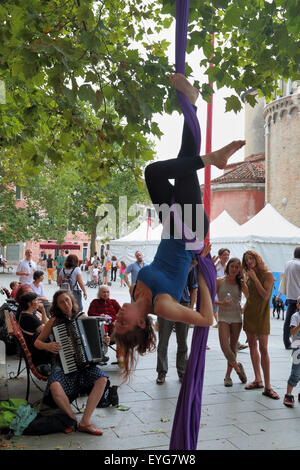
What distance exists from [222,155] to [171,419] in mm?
3364

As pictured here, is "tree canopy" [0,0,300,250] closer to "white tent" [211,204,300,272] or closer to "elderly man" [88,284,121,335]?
"elderly man" [88,284,121,335]

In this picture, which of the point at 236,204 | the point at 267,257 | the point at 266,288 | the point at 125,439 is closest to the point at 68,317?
the point at 125,439

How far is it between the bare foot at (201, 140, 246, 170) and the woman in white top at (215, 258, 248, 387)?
3.70 meters

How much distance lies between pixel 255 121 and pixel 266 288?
1223 inches

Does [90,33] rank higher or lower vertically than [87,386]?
higher

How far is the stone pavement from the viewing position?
4.32m

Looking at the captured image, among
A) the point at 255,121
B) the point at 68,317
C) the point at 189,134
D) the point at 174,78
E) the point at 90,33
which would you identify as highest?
the point at 255,121

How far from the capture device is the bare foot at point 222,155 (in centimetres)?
277

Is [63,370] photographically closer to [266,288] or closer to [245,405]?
[245,405]

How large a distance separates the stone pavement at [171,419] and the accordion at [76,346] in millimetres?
652

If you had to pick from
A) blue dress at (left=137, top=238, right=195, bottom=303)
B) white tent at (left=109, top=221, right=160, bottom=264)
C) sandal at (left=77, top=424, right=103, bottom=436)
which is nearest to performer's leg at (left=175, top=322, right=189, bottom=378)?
sandal at (left=77, top=424, right=103, bottom=436)

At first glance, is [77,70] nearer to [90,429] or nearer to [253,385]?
[90,429]

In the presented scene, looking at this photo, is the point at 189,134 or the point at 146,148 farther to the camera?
the point at 146,148
